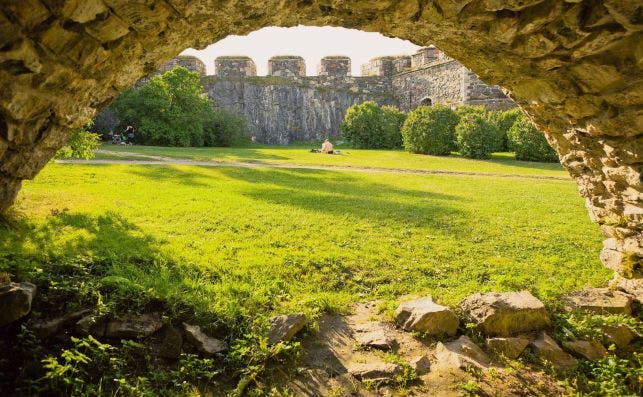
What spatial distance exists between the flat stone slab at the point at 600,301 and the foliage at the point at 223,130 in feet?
81.4

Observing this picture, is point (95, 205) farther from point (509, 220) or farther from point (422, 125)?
point (422, 125)

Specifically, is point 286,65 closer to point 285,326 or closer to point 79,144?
point 79,144

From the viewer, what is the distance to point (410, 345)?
4.82 meters

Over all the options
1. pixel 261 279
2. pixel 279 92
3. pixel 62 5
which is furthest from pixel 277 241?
pixel 279 92

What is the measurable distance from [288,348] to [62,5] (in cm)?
355

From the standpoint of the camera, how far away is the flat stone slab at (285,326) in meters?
4.57

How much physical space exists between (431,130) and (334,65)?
1137cm

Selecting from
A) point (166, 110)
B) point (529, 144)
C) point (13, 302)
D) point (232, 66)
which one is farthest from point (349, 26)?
point (232, 66)

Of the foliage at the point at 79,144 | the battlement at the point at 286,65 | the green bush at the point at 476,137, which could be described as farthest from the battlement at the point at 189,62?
the foliage at the point at 79,144

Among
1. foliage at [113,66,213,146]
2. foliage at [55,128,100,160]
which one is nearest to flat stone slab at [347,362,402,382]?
foliage at [55,128,100,160]

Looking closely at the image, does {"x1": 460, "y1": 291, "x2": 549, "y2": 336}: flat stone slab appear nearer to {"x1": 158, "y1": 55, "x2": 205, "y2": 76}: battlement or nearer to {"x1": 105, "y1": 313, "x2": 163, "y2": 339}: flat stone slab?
{"x1": 105, "y1": 313, "x2": 163, "y2": 339}: flat stone slab

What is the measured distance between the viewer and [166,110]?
984 inches

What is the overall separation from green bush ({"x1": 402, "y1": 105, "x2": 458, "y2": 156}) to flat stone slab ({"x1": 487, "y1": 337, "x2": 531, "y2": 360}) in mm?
20880

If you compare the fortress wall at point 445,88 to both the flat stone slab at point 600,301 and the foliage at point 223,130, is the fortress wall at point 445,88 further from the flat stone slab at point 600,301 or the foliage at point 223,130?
the flat stone slab at point 600,301
